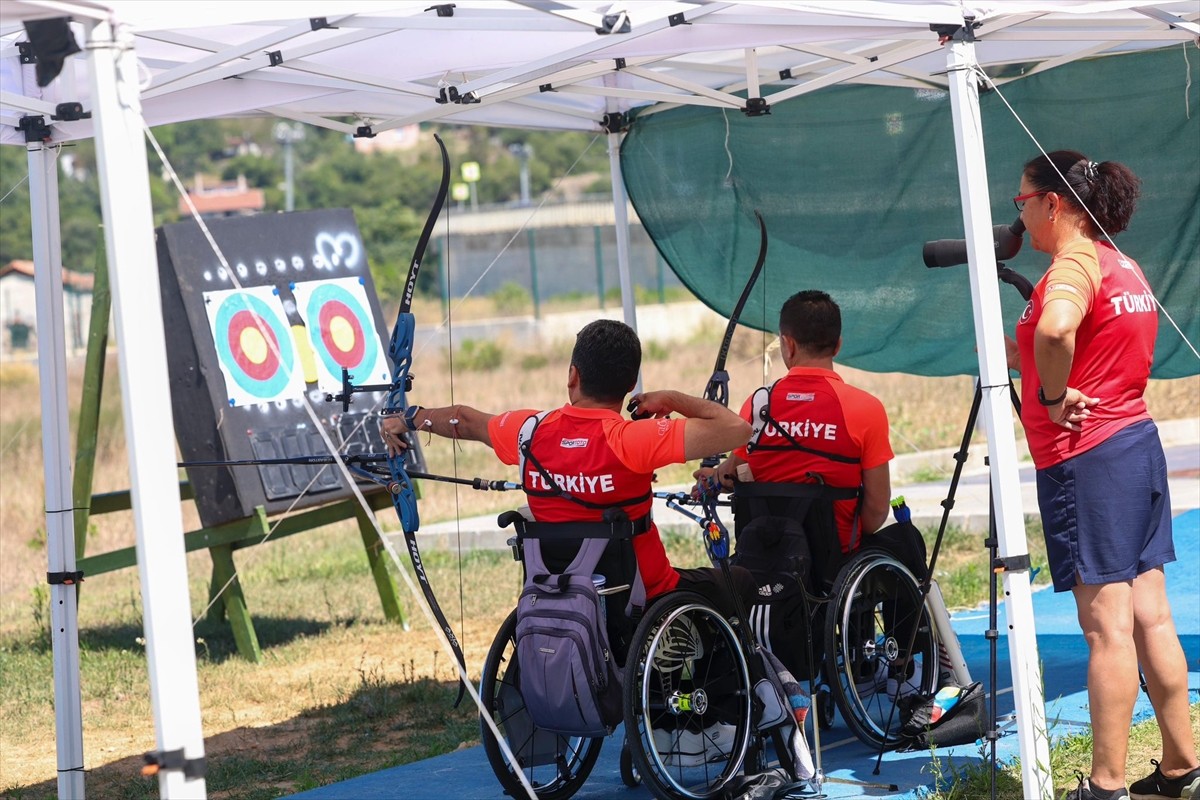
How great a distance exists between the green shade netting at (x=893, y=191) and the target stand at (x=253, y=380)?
1.64 meters

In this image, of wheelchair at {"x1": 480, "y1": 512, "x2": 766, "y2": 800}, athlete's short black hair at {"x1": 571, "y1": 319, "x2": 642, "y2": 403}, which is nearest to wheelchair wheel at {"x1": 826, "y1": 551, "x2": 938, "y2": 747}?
wheelchair at {"x1": 480, "y1": 512, "x2": 766, "y2": 800}

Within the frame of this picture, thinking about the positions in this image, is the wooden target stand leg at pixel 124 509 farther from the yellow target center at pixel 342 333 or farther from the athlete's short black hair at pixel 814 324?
the athlete's short black hair at pixel 814 324

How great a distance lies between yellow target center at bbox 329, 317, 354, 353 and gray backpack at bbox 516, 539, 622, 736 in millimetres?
3481

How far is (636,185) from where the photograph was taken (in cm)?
606

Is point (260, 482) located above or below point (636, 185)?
below

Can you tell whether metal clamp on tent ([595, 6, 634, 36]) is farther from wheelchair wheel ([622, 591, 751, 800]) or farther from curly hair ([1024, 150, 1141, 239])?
wheelchair wheel ([622, 591, 751, 800])

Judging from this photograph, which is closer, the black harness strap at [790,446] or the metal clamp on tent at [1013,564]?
the metal clamp on tent at [1013,564]

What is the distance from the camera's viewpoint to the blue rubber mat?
13.5ft

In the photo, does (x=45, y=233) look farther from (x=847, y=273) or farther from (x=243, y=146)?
(x=243, y=146)

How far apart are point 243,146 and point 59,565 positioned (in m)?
61.0

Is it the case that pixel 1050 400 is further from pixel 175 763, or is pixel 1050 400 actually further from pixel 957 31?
pixel 175 763

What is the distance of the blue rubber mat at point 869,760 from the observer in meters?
4.11

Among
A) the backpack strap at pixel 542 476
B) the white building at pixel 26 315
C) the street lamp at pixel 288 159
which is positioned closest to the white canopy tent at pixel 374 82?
the backpack strap at pixel 542 476

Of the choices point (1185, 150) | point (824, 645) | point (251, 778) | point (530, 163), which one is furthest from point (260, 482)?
point (530, 163)
